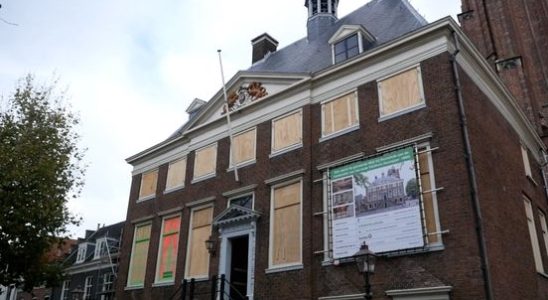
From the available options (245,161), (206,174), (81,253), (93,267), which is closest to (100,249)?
(93,267)

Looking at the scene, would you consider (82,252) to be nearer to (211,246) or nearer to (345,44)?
(211,246)

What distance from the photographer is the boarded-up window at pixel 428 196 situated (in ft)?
39.1

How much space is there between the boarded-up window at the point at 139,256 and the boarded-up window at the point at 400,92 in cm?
1184

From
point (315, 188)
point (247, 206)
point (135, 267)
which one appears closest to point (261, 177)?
point (247, 206)

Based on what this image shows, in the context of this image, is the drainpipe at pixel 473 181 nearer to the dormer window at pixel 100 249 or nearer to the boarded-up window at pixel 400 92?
the boarded-up window at pixel 400 92

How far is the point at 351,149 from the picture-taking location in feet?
47.2

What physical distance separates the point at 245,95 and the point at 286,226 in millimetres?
5815

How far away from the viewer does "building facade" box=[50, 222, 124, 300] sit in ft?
112

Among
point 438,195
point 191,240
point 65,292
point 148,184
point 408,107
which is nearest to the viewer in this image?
point 438,195

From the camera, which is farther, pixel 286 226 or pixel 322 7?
pixel 322 7

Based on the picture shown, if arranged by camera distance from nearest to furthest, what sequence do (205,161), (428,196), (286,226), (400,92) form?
(428,196), (400,92), (286,226), (205,161)

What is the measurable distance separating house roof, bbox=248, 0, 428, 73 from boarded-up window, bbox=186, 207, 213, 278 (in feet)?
21.6

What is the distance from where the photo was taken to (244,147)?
18.0 m

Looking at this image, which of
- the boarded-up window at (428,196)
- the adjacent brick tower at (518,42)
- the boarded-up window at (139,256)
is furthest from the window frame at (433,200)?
the adjacent brick tower at (518,42)
